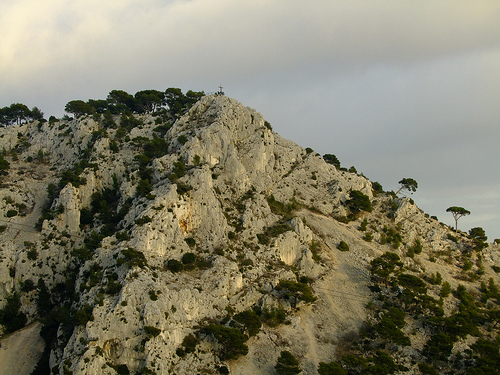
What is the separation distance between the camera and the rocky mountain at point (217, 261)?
58812 millimetres

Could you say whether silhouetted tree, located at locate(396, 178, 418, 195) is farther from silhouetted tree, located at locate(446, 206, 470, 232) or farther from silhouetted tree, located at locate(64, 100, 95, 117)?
silhouetted tree, located at locate(64, 100, 95, 117)

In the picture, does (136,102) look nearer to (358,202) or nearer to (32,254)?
(32,254)

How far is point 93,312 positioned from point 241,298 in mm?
22751

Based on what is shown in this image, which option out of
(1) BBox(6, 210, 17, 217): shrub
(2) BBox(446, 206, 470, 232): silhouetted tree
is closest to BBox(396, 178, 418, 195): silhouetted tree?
(2) BBox(446, 206, 470, 232): silhouetted tree

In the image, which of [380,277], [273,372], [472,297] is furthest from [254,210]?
[472,297]

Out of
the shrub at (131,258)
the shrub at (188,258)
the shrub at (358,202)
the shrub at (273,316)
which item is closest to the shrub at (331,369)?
the shrub at (273,316)

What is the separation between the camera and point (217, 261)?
6950 cm

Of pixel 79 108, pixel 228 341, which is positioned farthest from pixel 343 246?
pixel 79 108

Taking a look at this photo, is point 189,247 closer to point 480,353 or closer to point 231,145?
point 231,145

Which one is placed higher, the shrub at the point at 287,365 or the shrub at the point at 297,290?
the shrub at the point at 297,290

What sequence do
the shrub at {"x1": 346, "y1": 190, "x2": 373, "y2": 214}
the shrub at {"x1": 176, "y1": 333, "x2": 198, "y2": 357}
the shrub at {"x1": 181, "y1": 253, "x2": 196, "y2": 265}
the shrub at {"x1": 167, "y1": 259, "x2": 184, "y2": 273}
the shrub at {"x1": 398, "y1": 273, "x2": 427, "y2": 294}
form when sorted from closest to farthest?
1. the shrub at {"x1": 176, "y1": 333, "x2": 198, "y2": 357}
2. the shrub at {"x1": 167, "y1": 259, "x2": 184, "y2": 273}
3. the shrub at {"x1": 181, "y1": 253, "x2": 196, "y2": 265}
4. the shrub at {"x1": 398, "y1": 273, "x2": 427, "y2": 294}
5. the shrub at {"x1": 346, "y1": 190, "x2": 373, "y2": 214}

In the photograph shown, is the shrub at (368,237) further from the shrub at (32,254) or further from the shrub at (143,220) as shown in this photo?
the shrub at (32,254)

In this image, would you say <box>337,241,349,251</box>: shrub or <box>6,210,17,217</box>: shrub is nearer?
<box>6,210,17,217</box>: shrub

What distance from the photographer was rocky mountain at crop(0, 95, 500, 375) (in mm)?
58812
